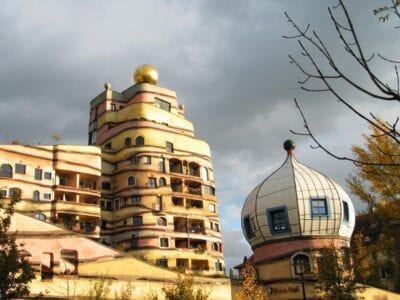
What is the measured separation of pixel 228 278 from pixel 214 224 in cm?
1214

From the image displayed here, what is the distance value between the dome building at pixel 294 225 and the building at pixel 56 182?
11905 mm

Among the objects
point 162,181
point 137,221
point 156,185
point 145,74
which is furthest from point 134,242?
point 145,74

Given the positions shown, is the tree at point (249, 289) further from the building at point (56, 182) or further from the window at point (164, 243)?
the building at point (56, 182)

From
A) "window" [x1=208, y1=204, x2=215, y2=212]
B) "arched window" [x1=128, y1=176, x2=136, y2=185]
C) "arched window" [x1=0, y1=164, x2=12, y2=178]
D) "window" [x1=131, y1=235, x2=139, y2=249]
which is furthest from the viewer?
"window" [x1=208, y1=204, x2=215, y2=212]

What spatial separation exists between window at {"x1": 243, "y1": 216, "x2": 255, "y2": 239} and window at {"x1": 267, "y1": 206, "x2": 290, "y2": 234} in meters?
1.81

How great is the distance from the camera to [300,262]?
28.1 metres

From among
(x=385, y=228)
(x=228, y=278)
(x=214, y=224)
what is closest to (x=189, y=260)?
(x=214, y=224)

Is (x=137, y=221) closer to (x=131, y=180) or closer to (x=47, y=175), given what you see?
(x=131, y=180)

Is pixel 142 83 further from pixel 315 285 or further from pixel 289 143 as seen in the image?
pixel 315 285

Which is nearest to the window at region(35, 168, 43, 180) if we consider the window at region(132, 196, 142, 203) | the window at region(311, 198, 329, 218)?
the window at region(132, 196, 142, 203)

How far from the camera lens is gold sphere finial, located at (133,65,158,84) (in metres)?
45.5

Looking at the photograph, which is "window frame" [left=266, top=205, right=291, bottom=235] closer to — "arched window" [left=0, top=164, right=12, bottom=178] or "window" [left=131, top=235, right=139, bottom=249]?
"window" [left=131, top=235, right=139, bottom=249]

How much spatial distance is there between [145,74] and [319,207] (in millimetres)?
22501

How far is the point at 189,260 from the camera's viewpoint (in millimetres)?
37344
